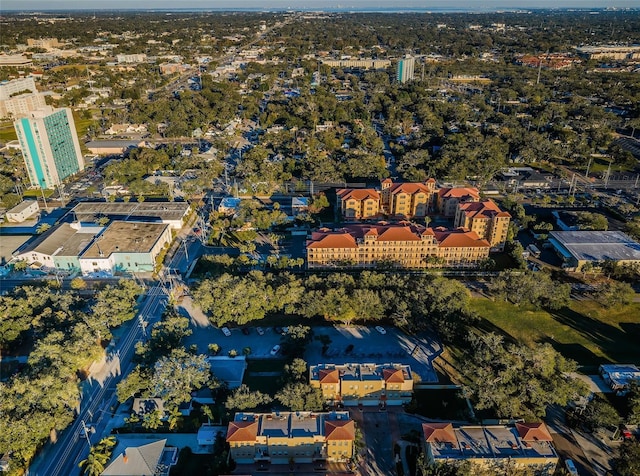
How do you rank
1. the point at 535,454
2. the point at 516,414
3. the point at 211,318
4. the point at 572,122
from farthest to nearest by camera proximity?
the point at 572,122, the point at 211,318, the point at 516,414, the point at 535,454

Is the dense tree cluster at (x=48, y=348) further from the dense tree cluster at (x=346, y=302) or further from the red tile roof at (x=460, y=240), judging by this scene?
the red tile roof at (x=460, y=240)

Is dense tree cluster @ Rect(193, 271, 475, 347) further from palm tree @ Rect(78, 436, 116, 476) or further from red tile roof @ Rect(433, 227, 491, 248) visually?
palm tree @ Rect(78, 436, 116, 476)

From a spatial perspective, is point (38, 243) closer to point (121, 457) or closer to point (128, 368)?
point (128, 368)

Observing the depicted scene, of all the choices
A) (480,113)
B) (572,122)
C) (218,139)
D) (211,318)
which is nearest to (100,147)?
(218,139)

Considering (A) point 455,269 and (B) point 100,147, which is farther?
(B) point 100,147

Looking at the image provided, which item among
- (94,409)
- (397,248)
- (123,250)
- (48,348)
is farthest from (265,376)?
(123,250)
